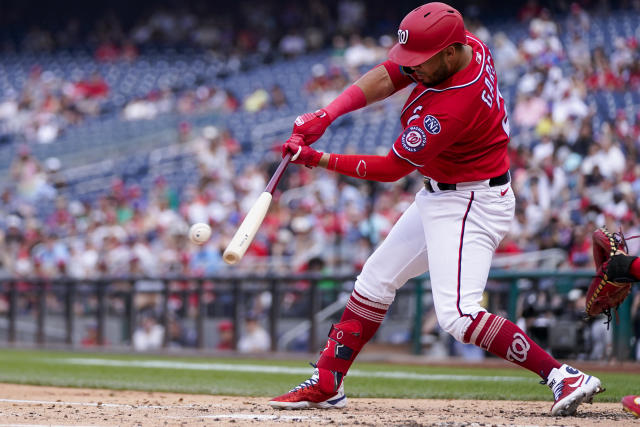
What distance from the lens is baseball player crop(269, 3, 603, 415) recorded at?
12.4ft

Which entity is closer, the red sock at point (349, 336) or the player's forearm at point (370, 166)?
the player's forearm at point (370, 166)

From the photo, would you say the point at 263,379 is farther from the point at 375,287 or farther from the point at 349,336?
the point at 375,287

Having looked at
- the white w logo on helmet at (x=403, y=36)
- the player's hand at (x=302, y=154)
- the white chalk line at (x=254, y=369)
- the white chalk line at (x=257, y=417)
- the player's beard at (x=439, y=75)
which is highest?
the white w logo on helmet at (x=403, y=36)

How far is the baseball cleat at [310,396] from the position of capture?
4.26 meters

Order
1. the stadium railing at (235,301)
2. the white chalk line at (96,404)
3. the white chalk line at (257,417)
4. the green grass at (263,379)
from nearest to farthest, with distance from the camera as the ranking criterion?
the white chalk line at (257,417) → the white chalk line at (96,404) → the green grass at (263,379) → the stadium railing at (235,301)

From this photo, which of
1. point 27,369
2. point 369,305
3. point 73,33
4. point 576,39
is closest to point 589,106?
point 576,39

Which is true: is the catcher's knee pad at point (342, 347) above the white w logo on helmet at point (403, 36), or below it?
below

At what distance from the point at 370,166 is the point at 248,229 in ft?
1.93

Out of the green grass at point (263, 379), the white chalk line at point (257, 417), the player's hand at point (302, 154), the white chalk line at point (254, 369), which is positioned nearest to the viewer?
the white chalk line at point (257, 417)

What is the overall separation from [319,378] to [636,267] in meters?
1.48

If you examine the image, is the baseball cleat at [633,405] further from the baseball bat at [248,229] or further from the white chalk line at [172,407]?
the baseball bat at [248,229]

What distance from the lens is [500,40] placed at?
1405cm

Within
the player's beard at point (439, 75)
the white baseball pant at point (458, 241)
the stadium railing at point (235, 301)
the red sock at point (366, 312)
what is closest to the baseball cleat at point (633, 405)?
the white baseball pant at point (458, 241)

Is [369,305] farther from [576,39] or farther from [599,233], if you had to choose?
[576,39]
